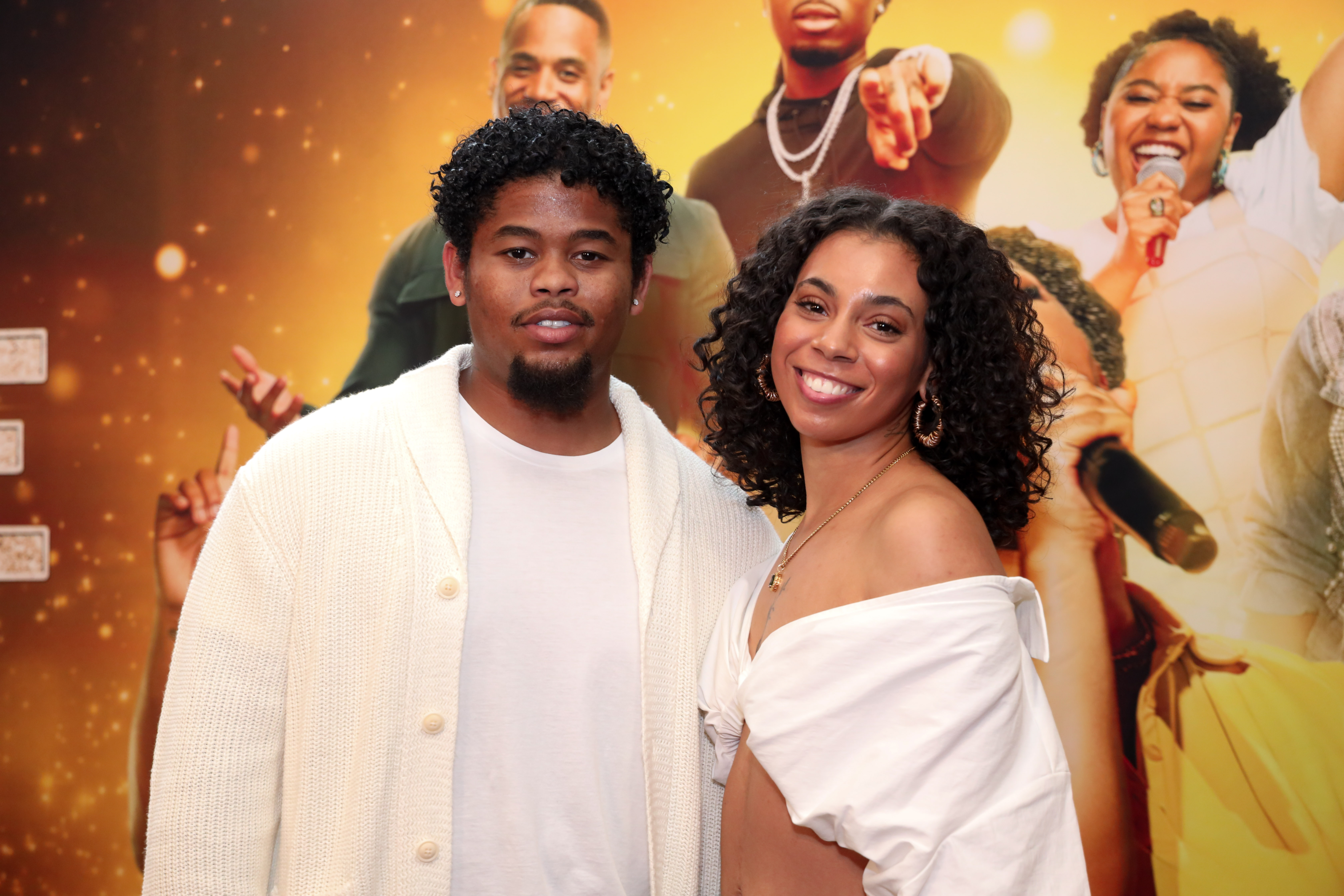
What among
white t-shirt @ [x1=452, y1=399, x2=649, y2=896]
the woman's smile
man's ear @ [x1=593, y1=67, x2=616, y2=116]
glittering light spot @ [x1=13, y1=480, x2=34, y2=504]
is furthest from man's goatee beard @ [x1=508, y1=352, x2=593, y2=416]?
glittering light spot @ [x1=13, y1=480, x2=34, y2=504]

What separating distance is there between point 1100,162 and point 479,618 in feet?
7.85

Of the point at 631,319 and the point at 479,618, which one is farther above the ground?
the point at 631,319

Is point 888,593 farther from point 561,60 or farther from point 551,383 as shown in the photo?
point 561,60

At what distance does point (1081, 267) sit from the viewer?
2.90m

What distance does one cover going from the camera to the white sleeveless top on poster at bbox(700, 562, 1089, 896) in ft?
4.17

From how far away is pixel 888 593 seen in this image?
1.39 metres

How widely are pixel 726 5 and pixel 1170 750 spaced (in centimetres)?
270

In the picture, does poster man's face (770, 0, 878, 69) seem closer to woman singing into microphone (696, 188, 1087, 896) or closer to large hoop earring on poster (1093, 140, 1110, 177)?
large hoop earring on poster (1093, 140, 1110, 177)

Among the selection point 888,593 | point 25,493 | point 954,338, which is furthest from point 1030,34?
point 25,493

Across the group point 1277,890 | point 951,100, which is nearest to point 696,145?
point 951,100

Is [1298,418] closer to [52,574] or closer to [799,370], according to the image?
[799,370]

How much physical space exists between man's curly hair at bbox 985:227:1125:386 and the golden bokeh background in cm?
137

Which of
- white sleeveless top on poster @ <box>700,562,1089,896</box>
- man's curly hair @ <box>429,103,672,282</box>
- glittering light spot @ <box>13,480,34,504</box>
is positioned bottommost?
white sleeveless top on poster @ <box>700,562,1089,896</box>

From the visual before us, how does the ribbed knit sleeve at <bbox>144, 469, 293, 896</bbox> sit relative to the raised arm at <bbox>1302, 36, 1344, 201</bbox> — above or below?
below
